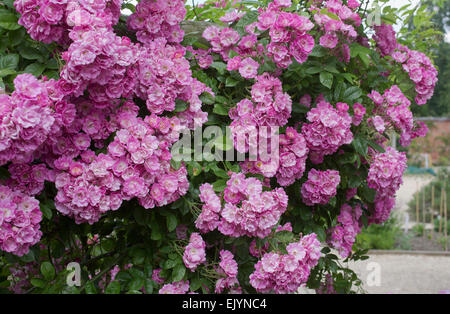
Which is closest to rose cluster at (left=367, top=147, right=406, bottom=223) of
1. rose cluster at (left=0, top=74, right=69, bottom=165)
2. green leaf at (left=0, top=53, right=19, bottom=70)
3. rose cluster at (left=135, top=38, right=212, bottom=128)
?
rose cluster at (left=135, top=38, right=212, bottom=128)

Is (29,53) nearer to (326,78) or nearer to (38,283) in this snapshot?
(38,283)

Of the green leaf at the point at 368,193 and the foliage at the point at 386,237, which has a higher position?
the green leaf at the point at 368,193

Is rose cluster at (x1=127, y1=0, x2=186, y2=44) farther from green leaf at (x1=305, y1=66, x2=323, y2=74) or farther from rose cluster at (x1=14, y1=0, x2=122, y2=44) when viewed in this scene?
green leaf at (x1=305, y1=66, x2=323, y2=74)

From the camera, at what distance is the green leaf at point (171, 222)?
5.01 ft

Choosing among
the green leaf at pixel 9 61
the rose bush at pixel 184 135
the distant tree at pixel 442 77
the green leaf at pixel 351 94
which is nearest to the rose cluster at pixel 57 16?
the rose bush at pixel 184 135

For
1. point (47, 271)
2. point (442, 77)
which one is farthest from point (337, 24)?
point (442, 77)

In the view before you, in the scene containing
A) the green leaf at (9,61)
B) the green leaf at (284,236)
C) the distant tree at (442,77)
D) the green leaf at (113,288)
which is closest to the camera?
the green leaf at (9,61)

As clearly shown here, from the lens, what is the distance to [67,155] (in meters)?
1.43

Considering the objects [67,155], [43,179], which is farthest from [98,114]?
[43,179]

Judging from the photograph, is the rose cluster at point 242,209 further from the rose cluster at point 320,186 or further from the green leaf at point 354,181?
the green leaf at point 354,181

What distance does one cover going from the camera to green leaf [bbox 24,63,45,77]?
140 centimetres

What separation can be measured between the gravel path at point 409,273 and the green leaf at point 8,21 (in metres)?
4.13

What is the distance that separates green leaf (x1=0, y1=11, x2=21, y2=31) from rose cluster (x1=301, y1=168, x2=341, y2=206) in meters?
1.17
